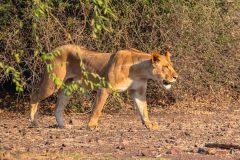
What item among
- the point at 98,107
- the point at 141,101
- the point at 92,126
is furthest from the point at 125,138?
the point at 141,101

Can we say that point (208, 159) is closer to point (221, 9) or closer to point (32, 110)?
point (32, 110)

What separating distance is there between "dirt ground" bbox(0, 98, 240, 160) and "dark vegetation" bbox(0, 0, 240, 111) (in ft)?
3.26

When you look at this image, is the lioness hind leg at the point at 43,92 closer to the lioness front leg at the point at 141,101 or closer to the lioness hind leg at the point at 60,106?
the lioness hind leg at the point at 60,106

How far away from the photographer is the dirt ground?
8617 mm

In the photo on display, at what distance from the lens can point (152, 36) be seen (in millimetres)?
14328

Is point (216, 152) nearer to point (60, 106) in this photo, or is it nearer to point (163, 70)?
point (163, 70)

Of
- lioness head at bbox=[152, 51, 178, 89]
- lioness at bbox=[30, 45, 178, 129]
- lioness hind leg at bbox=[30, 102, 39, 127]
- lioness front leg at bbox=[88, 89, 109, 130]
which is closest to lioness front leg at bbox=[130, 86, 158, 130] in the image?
lioness at bbox=[30, 45, 178, 129]

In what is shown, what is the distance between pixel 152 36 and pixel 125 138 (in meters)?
4.58

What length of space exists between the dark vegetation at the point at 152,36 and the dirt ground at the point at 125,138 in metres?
0.99

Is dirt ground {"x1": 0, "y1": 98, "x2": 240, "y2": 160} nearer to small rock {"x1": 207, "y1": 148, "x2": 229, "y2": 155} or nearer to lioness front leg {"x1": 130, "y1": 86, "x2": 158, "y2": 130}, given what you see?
small rock {"x1": 207, "y1": 148, "x2": 229, "y2": 155}

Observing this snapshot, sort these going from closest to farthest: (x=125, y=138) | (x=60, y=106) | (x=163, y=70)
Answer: (x=125, y=138), (x=163, y=70), (x=60, y=106)

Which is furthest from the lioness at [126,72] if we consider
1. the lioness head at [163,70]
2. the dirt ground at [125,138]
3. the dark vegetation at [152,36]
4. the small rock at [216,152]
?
the small rock at [216,152]

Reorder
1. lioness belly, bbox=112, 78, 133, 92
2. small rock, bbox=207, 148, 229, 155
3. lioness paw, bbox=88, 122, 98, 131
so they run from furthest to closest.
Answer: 1. lioness belly, bbox=112, 78, 133, 92
2. lioness paw, bbox=88, 122, 98, 131
3. small rock, bbox=207, 148, 229, 155

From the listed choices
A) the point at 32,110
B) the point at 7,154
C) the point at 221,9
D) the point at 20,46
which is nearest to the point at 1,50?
the point at 20,46
